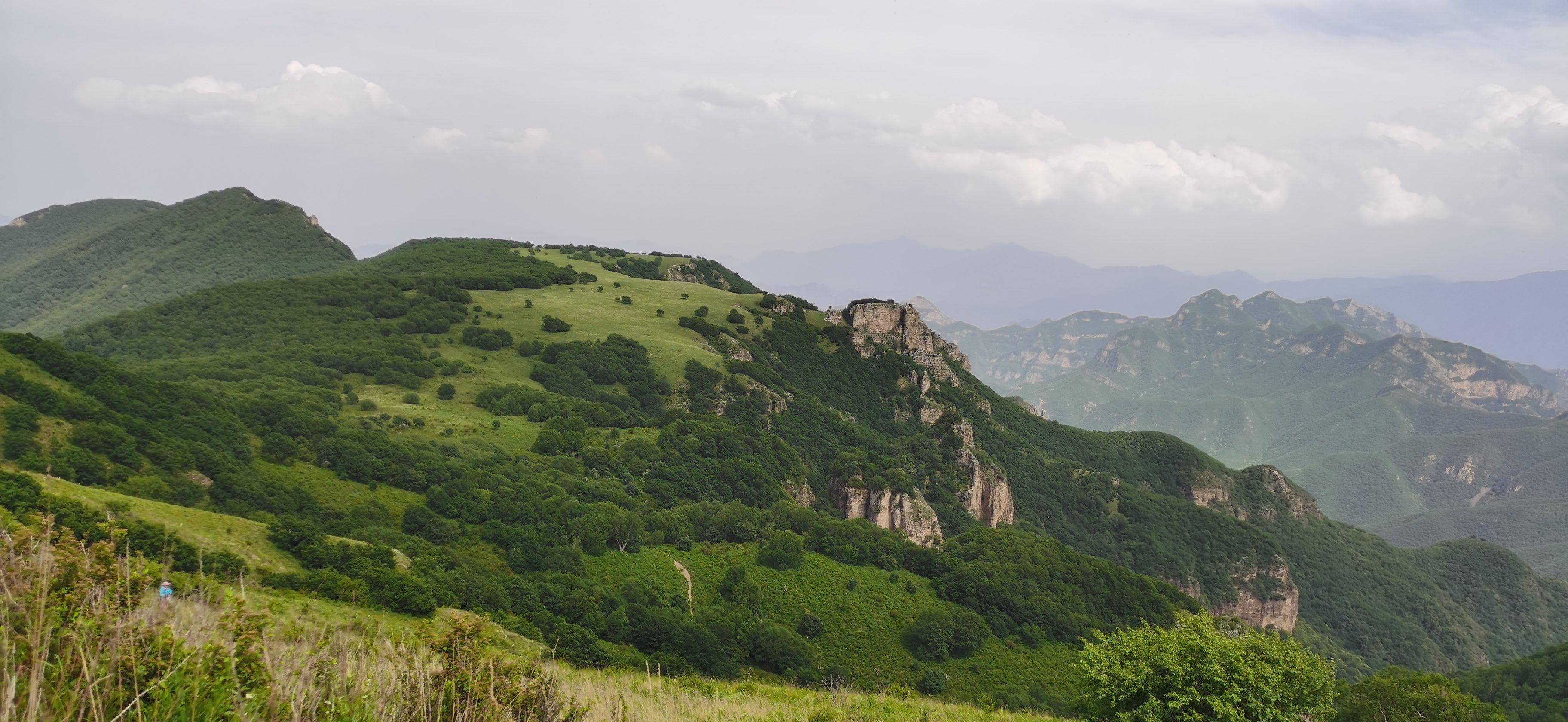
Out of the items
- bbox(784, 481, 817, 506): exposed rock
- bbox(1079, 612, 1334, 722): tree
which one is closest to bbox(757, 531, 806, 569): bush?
bbox(784, 481, 817, 506): exposed rock

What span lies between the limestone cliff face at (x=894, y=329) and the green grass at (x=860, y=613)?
11407 cm

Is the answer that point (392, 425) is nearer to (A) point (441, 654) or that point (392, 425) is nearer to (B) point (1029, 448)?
(A) point (441, 654)

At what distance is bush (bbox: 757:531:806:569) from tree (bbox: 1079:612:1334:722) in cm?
4259

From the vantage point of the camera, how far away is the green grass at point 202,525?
29500 millimetres

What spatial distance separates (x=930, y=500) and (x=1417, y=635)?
13686 centimetres

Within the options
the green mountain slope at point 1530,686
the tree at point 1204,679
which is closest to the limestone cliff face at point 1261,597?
the green mountain slope at point 1530,686

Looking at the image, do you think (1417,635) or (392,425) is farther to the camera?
(1417,635)

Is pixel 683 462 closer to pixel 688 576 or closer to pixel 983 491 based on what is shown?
pixel 688 576

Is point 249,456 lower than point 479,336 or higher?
lower

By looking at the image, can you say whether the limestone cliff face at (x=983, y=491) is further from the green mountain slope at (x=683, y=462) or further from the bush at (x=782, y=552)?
the bush at (x=782, y=552)

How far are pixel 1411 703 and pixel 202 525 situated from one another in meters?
70.9

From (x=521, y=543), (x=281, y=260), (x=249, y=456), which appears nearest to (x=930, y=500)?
(x=521, y=543)

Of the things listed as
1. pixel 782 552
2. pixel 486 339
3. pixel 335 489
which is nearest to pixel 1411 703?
pixel 782 552

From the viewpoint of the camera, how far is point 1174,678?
26.2 metres
